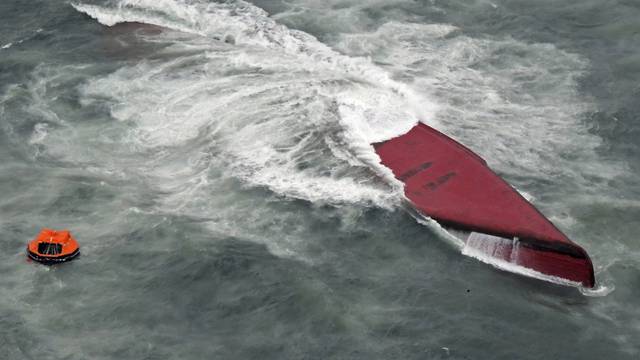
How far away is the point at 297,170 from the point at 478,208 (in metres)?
8.82

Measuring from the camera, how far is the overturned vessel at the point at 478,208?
35031mm

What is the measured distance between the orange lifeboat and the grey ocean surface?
1.97 ft

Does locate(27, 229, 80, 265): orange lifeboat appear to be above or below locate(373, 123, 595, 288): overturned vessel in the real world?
below

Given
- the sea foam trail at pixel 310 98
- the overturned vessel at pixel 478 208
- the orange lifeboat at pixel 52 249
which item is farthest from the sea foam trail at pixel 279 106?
the orange lifeboat at pixel 52 249

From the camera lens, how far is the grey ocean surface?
32.7 m

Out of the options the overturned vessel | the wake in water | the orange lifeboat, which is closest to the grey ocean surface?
the wake in water

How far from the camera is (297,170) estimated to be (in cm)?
4122

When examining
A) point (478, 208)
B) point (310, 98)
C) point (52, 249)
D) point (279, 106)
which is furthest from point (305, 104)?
point (52, 249)

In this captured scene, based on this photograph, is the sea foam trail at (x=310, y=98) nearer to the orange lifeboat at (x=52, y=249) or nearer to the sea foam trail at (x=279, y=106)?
the sea foam trail at (x=279, y=106)

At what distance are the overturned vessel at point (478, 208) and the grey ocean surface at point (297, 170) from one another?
0.91 meters

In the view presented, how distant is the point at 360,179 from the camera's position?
40.4m

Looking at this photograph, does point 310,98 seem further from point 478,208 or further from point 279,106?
point 478,208

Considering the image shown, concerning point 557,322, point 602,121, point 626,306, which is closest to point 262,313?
point 557,322

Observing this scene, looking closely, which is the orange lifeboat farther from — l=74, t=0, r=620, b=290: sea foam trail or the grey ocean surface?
l=74, t=0, r=620, b=290: sea foam trail
